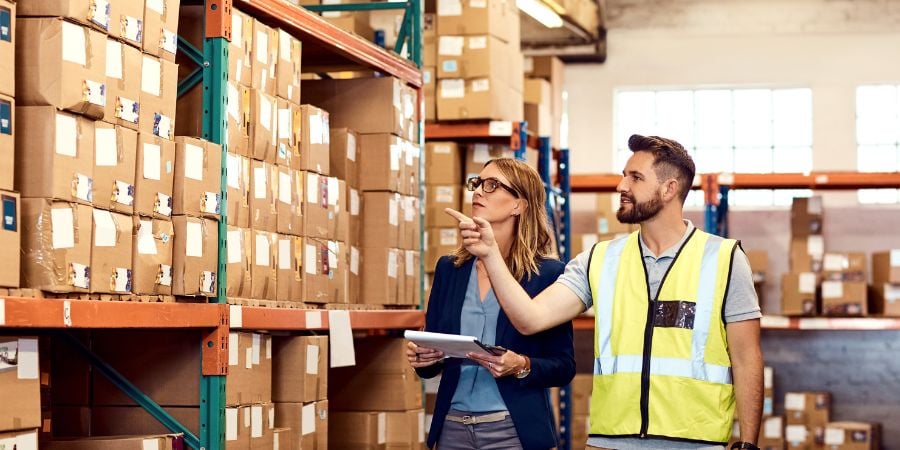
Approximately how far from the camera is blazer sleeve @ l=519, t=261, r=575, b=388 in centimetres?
402

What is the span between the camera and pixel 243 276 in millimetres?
5398

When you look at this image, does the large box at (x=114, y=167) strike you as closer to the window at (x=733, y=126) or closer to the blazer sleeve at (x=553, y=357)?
the blazer sleeve at (x=553, y=357)

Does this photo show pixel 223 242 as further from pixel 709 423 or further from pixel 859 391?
pixel 859 391

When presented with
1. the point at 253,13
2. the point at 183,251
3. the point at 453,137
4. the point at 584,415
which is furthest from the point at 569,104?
the point at 183,251

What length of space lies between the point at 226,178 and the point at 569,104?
9.09 metres

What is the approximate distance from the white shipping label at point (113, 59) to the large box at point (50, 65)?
16 centimetres

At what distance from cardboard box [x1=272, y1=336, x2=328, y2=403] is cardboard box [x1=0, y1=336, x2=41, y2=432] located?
2.06 m

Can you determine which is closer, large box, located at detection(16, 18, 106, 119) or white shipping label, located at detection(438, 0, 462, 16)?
large box, located at detection(16, 18, 106, 119)

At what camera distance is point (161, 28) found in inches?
187

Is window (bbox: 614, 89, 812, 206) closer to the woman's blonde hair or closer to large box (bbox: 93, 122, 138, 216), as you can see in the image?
the woman's blonde hair

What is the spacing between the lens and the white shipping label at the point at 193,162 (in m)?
4.83

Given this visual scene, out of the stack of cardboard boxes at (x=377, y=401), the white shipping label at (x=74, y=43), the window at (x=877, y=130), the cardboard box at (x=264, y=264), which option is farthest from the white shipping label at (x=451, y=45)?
the window at (x=877, y=130)

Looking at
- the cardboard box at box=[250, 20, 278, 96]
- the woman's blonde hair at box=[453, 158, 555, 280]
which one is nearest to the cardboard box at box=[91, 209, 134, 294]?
the woman's blonde hair at box=[453, 158, 555, 280]

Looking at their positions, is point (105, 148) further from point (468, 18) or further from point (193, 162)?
point (468, 18)
